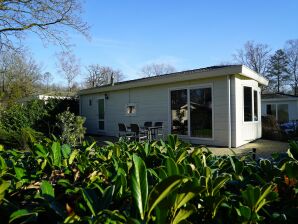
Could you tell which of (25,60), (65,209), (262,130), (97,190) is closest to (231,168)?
(97,190)

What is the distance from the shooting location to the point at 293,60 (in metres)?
42.7

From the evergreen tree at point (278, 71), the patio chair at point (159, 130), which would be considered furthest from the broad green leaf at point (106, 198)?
the evergreen tree at point (278, 71)

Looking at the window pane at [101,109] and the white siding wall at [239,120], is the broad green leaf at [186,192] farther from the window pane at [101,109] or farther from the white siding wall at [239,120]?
the window pane at [101,109]

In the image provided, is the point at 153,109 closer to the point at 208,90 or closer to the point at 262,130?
the point at 208,90

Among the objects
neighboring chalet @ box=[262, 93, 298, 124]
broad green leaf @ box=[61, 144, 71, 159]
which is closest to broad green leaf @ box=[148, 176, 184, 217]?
broad green leaf @ box=[61, 144, 71, 159]

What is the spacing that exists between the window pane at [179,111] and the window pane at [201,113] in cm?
35

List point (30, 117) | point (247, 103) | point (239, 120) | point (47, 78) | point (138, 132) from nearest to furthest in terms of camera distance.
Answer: point (239, 120)
point (247, 103)
point (138, 132)
point (30, 117)
point (47, 78)

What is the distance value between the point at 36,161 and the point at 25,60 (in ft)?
116

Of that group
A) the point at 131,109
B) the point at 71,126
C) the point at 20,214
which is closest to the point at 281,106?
the point at 131,109

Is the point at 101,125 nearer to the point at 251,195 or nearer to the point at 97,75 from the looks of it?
the point at 251,195

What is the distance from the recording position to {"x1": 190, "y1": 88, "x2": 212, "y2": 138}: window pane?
11375mm

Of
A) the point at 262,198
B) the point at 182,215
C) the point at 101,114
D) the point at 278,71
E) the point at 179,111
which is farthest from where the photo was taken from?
the point at 278,71

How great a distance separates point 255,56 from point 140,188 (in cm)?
4763

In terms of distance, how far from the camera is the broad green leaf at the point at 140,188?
1.07m
